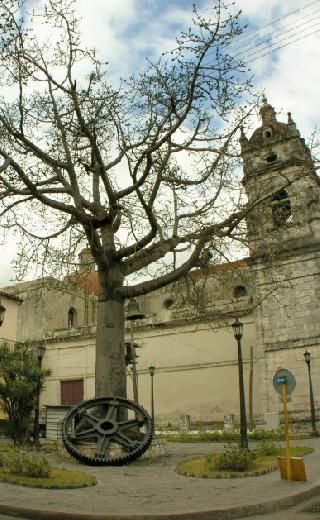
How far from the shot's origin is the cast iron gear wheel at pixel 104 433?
35.7 ft

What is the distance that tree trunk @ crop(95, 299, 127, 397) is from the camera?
12930 mm

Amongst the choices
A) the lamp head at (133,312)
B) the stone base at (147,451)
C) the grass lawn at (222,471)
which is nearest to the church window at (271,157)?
the lamp head at (133,312)

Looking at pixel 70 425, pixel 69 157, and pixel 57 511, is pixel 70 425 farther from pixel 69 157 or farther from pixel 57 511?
pixel 69 157

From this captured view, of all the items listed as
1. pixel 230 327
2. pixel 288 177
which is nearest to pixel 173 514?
pixel 288 177

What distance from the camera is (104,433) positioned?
11414 millimetres

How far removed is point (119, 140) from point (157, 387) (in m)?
23.5

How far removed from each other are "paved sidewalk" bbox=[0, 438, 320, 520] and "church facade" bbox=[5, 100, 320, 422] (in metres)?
8.62

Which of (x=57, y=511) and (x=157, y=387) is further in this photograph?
(x=157, y=387)

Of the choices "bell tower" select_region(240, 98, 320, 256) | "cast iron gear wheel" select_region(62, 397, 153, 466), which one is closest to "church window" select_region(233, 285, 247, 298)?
"bell tower" select_region(240, 98, 320, 256)

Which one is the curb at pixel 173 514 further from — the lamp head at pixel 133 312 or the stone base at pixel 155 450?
the lamp head at pixel 133 312

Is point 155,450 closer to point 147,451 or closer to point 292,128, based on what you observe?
point 147,451

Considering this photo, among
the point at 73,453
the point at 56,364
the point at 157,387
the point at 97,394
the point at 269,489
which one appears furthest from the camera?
the point at 56,364

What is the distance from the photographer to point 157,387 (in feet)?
113

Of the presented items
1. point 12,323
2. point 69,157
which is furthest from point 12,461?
point 12,323
